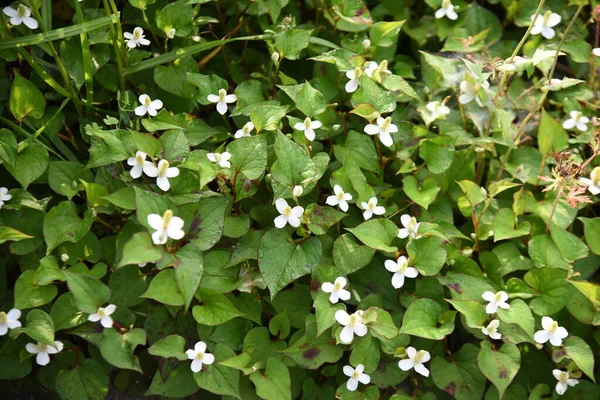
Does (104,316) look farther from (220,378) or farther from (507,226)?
(507,226)

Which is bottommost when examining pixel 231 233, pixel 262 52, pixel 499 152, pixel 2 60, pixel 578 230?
pixel 578 230

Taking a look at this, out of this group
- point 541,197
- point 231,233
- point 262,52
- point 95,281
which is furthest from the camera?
point 262,52

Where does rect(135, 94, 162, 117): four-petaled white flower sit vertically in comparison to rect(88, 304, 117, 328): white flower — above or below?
above

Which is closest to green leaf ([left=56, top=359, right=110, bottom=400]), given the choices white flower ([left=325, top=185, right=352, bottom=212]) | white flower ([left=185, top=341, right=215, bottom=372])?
white flower ([left=185, top=341, right=215, bottom=372])

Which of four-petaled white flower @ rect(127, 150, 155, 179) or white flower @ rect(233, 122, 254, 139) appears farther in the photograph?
white flower @ rect(233, 122, 254, 139)

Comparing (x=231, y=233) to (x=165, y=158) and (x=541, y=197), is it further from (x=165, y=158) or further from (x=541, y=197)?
(x=541, y=197)

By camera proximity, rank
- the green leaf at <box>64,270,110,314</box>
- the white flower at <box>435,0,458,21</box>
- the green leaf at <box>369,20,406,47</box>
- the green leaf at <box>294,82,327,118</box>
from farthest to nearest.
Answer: the white flower at <box>435,0,458,21</box>
the green leaf at <box>369,20,406,47</box>
the green leaf at <box>294,82,327,118</box>
the green leaf at <box>64,270,110,314</box>

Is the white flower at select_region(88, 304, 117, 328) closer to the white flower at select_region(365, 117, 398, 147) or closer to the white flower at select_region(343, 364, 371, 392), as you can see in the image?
the white flower at select_region(343, 364, 371, 392)

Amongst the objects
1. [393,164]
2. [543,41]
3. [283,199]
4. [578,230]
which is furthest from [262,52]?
[578,230]
